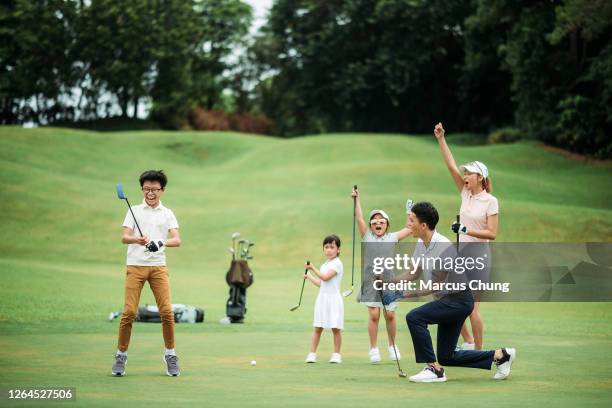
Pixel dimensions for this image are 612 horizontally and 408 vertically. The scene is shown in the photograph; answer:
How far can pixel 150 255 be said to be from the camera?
403 inches

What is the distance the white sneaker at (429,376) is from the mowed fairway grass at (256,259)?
0.17 metres

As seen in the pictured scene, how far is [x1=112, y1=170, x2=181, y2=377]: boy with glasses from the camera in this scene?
1010cm

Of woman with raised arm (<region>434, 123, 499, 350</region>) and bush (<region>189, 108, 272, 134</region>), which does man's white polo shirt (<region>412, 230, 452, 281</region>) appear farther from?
bush (<region>189, 108, 272, 134</region>)

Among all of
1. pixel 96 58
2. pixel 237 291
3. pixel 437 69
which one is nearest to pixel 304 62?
pixel 437 69

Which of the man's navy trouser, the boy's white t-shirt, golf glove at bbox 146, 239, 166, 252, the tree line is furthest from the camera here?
the tree line

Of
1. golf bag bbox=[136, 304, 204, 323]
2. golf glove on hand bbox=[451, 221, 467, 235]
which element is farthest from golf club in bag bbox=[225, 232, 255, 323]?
golf glove on hand bbox=[451, 221, 467, 235]

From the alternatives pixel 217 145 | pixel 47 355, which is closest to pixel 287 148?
pixel 217 145

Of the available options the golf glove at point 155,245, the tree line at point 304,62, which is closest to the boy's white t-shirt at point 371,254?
the golf glove at point 155,245

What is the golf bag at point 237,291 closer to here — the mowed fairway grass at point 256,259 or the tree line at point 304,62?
the mowed fairway grass at point 256,259

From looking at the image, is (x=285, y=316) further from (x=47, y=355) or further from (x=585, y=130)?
(x=585, y=130)

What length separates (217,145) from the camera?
2544 inches

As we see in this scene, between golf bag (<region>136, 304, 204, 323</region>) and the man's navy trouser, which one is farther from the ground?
the man's navy trouser

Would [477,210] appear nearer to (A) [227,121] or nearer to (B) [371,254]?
(B) [371,254]

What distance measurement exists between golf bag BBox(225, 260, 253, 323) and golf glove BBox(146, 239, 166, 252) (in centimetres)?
814
